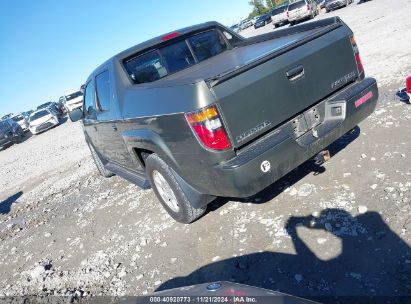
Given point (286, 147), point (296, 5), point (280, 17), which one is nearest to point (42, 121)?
point (280, 17)

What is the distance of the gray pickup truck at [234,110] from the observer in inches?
125

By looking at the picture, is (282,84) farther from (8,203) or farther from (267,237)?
(8,203)

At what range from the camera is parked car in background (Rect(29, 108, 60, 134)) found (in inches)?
1012

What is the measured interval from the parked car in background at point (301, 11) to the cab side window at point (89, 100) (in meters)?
27.3

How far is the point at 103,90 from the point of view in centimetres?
543

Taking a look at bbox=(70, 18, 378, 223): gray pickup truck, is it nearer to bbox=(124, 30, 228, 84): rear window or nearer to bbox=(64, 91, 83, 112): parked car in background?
bbox=(124, 30, 228, 84): rear window

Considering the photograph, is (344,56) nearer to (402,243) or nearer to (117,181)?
(402,243)

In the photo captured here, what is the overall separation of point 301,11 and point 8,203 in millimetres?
27602

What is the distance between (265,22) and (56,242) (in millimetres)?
46494

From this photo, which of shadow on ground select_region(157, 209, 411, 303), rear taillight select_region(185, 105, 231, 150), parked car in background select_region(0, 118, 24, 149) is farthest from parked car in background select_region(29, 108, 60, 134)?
rear taillight select_region(185, 105, 231, 150)

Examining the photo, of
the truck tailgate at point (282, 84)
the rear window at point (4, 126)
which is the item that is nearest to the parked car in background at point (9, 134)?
the rear window at point (4, 126)

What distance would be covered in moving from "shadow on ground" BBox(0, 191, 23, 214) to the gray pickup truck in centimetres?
529

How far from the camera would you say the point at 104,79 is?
17.5 feet

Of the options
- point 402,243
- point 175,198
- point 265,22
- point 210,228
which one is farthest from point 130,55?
point 265,22
